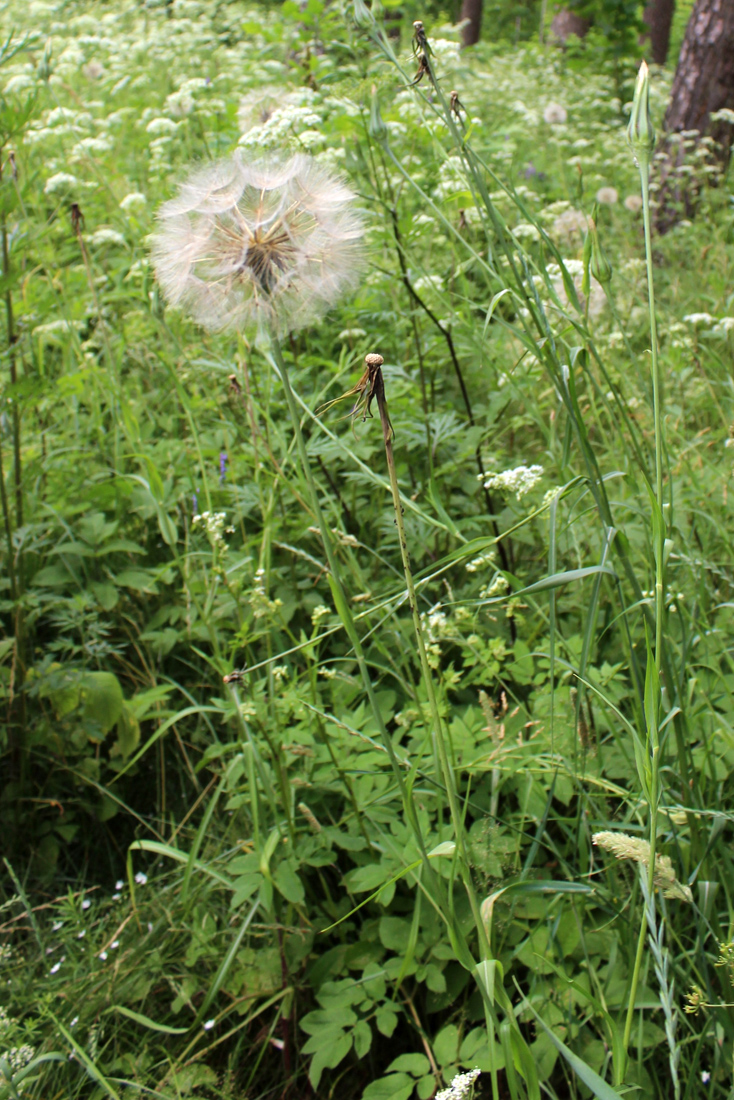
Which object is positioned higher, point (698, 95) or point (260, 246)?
point (260, 246)

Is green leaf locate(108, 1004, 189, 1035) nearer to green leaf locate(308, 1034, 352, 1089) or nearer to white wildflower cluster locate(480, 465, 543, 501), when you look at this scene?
green leaf locate(308, 1034, 352, 1089)

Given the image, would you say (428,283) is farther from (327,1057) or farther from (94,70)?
(94,70)

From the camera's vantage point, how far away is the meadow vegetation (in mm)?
1145

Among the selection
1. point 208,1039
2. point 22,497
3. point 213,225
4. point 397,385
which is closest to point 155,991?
point 208,1039

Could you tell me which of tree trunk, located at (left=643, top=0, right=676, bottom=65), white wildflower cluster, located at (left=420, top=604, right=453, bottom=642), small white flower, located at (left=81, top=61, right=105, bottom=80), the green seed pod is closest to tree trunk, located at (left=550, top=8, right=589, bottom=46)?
tree trunk, located at (left=643, top=0, right=676, bottom=65)

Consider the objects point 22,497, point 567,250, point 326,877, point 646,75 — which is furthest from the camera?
point 567,250

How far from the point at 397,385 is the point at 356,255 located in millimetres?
1104

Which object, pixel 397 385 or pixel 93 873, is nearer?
pixel 93 873

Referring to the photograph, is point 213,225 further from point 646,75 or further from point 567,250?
point 567,250

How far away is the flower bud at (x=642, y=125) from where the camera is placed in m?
0.86

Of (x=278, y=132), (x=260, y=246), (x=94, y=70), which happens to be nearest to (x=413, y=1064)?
(x=260, y=246)

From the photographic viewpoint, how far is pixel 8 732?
193 centimetres

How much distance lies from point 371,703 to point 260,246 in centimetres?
67

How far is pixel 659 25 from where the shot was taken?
33.1 feet
